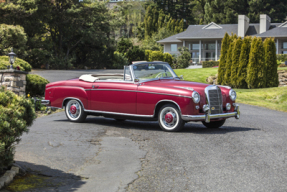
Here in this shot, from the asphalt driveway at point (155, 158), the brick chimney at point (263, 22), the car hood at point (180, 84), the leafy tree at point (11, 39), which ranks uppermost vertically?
the brick chimney at point (263, 22)

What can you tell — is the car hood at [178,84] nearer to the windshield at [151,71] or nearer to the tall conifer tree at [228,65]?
the windshield at [151,71]

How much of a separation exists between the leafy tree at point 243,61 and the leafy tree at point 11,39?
1708 cm

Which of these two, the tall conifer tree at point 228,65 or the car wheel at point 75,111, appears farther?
the tall conifer tree at point 228,65

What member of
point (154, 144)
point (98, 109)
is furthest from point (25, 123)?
point (98, 109)

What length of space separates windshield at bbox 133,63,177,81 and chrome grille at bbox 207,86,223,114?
1.59 m

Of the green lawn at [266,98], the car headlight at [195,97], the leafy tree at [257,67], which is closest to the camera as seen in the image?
the car headlight at [195,97]

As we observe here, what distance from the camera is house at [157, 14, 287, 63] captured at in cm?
5012

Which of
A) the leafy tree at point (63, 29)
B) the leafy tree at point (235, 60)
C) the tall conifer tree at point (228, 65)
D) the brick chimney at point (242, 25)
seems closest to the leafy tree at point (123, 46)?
the leafy tree at point (63, 29)

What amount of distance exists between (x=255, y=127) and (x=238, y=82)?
48.1 feet

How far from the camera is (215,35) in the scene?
52719 mm

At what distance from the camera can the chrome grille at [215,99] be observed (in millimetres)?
8750

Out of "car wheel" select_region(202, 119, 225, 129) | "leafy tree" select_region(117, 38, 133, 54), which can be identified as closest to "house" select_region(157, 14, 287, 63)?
"leafy tree" select_region(117, 38, 133, 54)

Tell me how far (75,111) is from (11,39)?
2205 centimetres

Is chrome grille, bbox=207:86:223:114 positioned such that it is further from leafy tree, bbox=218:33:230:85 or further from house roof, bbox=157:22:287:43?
house roof, bbox=157:22:287:43
